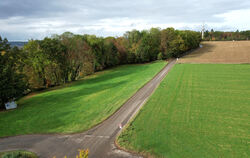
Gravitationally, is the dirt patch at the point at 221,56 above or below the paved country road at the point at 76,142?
above

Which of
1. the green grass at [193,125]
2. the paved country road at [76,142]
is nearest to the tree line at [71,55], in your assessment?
the paved country road at [76,142]

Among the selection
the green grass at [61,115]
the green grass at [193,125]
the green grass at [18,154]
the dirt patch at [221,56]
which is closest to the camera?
the green grass at [18,154]

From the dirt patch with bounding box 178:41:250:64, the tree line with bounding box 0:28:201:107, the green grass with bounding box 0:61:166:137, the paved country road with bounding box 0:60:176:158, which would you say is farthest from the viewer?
the dirt patch with bounding box 178:41:250:64

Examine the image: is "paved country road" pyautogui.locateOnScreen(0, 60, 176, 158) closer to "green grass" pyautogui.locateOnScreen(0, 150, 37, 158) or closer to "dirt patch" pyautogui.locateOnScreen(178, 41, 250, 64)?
"green grass" pyautogui.locateOnScreen(0, 150, 37, 158)

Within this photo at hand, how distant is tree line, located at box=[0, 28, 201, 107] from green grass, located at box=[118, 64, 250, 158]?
2210 cm

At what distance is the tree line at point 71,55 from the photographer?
84.7 feet

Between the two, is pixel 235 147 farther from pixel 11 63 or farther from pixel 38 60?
pixel 38 60

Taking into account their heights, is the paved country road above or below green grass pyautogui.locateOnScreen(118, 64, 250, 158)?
below

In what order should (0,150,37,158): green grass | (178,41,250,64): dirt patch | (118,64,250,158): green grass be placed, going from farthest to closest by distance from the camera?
1. (178,41,250,64): dirt patch
2. (118,64,250,158): green grass
3. (0,150,37,158): green grass

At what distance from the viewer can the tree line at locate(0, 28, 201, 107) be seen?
1016 inches

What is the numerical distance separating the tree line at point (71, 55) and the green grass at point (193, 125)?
2210cm

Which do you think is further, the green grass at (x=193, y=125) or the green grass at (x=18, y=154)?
the green grass at (x=193, y=125)

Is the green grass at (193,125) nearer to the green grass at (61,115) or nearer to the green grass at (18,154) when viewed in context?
the green grass at (61,115)

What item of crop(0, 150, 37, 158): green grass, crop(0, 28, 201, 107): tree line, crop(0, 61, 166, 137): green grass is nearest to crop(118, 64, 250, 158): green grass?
crop(0, 61, 166, 137): green grass
